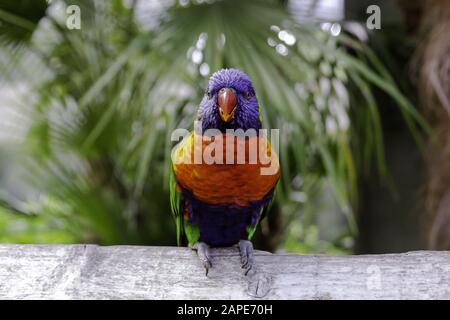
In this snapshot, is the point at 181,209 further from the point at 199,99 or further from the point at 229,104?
the point at 199,99

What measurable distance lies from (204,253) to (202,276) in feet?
0.30

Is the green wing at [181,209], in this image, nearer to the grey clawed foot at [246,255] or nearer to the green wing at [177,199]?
the green wing at [177,199]

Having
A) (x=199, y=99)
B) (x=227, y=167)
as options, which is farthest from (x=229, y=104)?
(x=199, y=99)

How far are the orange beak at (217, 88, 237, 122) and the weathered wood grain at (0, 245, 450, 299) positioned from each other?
1.40 feet

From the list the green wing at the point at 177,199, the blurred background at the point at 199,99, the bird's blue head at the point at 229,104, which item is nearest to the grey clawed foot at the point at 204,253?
the green wing at the point at 177,199

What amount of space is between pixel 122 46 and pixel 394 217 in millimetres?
1888

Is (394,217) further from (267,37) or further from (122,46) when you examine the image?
(122,46)

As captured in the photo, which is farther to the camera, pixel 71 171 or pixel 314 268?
pixel 71 171

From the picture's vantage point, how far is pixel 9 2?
2.53m

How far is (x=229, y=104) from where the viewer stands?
1526 millimetres

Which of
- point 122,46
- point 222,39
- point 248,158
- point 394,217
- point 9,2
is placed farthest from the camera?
point 394,217

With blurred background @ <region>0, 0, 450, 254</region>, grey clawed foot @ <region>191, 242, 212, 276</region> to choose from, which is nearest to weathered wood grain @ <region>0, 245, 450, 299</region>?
grey clawed foot @ <region>191, 242, 212, 276</region>

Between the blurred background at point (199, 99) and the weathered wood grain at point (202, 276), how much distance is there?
2.21 feet
